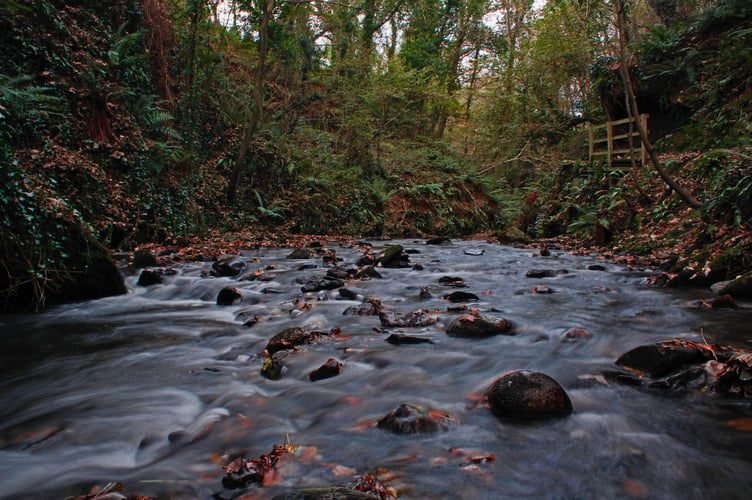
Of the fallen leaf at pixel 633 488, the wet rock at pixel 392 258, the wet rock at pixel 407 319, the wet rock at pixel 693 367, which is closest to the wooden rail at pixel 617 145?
the wet rock at pixel 392 258

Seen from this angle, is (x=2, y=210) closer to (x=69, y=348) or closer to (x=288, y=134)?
(x=69, y=348)

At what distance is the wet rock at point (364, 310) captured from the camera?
200 inches

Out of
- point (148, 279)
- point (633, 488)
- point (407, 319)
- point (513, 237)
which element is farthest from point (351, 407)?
point (513, 237)

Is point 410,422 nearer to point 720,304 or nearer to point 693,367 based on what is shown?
point 693,367

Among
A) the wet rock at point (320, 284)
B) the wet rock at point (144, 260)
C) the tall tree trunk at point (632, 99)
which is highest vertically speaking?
the tall tree trunk at point (632, 99)

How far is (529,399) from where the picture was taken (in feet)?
8.39

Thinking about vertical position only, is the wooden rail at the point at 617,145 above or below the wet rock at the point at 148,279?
above

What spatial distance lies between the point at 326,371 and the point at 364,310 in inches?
72.7

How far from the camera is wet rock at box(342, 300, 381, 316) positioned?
16.7 ft

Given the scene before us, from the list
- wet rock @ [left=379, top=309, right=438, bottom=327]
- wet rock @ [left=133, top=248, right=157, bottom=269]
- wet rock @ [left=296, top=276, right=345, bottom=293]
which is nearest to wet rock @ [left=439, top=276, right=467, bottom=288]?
wet rock @ [left=296, top=276, right=345, bottom=293]

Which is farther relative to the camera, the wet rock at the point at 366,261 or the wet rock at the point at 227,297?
the wet rock at the point at 366,261

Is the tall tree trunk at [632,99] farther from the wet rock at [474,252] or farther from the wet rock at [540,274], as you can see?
the wet rock at [474,252]

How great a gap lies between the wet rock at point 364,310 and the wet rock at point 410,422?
8.27 ft

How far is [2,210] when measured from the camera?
4.74m
